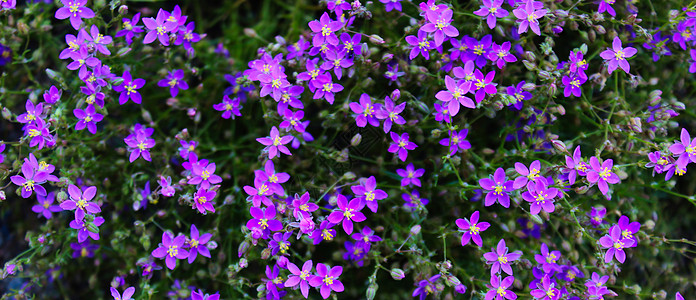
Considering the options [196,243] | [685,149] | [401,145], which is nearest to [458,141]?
[401,145]

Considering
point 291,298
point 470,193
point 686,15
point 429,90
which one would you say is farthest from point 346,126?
point 686,15

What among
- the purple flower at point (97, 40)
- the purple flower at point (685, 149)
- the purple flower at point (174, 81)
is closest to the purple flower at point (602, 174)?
the purple flower at point (685, 149)

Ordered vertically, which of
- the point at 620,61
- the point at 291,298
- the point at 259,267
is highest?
the point at 620,61

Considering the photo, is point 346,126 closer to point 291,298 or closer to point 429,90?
point 429,90

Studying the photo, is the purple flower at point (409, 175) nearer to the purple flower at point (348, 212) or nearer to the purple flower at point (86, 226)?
the purple flower at point (348, 212)

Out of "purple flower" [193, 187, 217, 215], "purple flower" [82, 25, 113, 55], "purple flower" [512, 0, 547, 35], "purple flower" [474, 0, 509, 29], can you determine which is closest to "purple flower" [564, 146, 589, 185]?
"purple flower" [512, 0, 547, 35]

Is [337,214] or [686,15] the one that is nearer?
[337,214]

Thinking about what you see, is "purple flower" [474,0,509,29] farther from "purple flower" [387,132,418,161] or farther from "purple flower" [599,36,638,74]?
"purple flower" [387,132,418,161]
